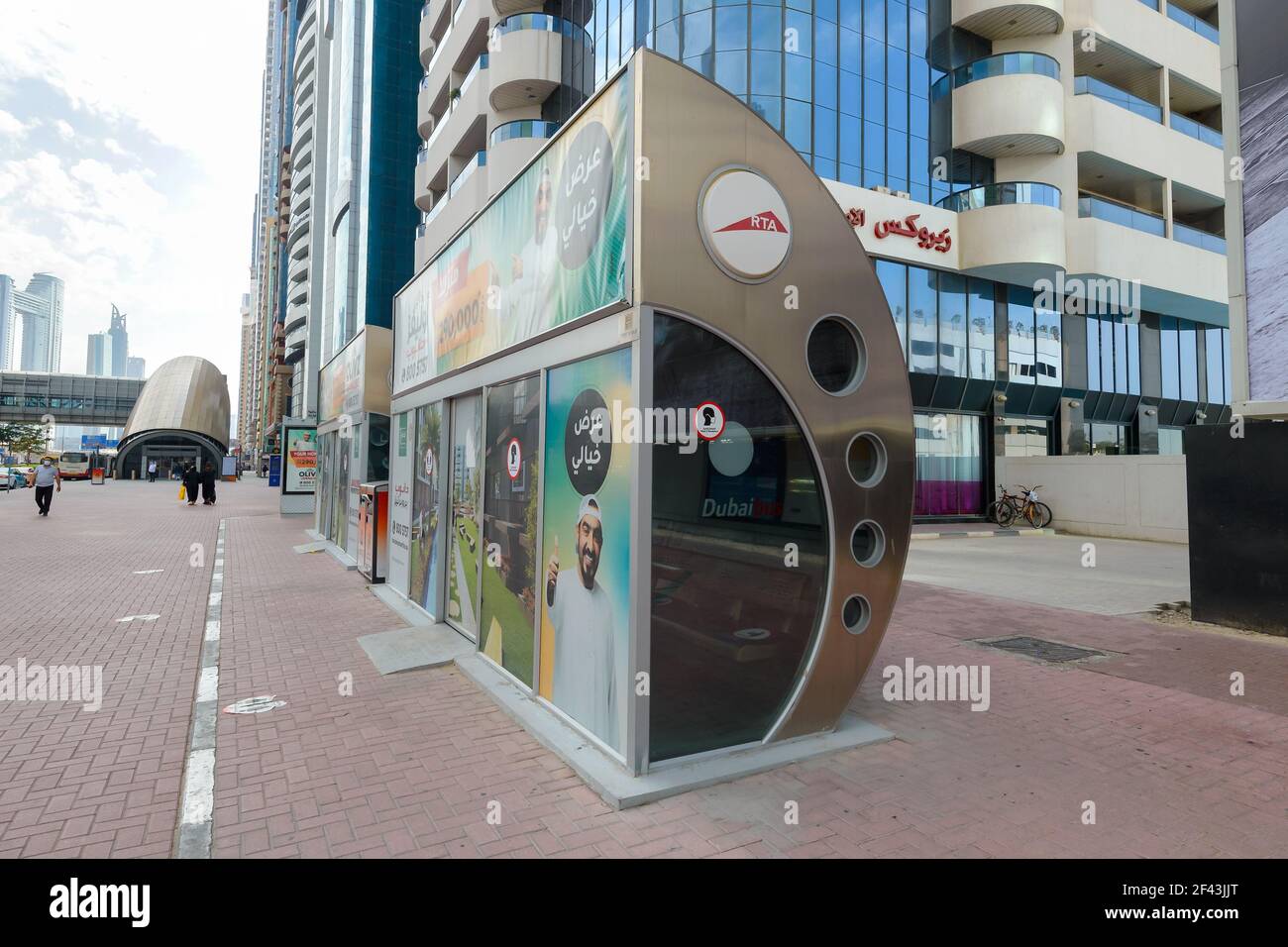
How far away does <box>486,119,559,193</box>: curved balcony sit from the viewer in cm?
2516

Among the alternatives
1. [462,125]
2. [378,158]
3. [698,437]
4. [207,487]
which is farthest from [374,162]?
[698,437]

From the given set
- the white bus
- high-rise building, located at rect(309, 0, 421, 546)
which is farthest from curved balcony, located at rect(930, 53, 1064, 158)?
the white bus

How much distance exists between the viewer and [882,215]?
20203 millimetres

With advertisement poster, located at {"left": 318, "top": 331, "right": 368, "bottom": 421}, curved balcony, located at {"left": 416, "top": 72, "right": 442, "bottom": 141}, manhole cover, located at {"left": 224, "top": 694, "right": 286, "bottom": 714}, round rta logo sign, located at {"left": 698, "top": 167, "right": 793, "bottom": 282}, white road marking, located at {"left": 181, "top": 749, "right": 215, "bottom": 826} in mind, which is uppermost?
curved balcony, located at {"left": 416, "top": 72, "right": 442, "bottom": 141}

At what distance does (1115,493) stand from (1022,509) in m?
2.63

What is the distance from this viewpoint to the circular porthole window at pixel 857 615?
15.1 ft

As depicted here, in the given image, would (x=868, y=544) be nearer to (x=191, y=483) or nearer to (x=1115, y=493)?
(x=1115, y=493)

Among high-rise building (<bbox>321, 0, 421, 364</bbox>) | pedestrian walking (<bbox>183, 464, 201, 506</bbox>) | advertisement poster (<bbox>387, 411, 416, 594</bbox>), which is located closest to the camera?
advertisement poster (<bbox>387, 411, 416, 594</bbox>)

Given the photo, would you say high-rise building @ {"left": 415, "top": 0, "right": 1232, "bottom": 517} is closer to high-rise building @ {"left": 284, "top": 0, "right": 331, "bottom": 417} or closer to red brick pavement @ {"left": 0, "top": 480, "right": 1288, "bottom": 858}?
red brick pavement @ {"left": 0, "top": 480, "right": 1288, "bottom": 858}

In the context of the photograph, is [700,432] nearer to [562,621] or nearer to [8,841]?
[562,621]

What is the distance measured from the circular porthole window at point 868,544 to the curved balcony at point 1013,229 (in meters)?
19.5

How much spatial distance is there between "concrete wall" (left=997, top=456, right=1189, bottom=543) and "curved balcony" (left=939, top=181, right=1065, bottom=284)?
5781 mm

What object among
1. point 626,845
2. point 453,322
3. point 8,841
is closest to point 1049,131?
point 453,322

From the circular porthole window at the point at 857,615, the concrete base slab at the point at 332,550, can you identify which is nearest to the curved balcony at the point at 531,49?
the concrete base slab at the point at 332,550
